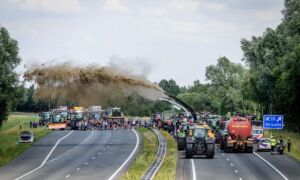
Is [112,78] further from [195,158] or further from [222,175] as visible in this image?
[222,175]

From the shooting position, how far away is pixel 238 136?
69.1 meters

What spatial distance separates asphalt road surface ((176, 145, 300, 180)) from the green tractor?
670 mm

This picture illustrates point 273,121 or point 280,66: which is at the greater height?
point 280,66

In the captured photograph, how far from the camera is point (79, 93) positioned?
227ft

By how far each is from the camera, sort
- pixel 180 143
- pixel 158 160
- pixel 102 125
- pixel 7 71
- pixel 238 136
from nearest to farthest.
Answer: pixel 158 160 → pixel 238 136 → pixel 180 143 → pixel 7 71 → pixel 102 125

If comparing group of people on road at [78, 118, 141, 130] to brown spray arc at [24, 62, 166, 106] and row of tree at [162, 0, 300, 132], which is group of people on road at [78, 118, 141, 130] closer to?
row of tree at [162, 0, 300, 132]

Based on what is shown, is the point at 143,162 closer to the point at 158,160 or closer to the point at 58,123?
the point at 158,160

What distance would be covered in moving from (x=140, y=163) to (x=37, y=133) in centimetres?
5136

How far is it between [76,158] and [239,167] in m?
18.5

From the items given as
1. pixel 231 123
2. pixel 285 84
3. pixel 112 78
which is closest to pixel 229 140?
pixel 231 123

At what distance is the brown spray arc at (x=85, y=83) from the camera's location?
218 ft

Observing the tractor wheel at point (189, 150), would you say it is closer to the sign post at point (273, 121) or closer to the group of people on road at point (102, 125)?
the sign post at point (273, 121)

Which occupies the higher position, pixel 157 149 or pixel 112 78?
pixel 112 78

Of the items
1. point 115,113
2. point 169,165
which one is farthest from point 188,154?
point 115,113
